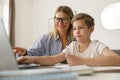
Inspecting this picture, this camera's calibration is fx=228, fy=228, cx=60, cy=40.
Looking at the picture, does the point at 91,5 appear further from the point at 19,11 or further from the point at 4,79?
the point at 4,79

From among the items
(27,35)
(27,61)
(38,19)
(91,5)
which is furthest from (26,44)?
(27,61)

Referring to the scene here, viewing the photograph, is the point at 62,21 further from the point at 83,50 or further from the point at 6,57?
the point at 6,57

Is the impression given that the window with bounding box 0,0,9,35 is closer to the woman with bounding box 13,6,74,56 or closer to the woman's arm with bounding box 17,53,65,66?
the woman with bounding box 13,6,74,56

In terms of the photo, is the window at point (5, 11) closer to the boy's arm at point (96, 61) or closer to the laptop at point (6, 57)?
the boy's arm at point (96, 61)

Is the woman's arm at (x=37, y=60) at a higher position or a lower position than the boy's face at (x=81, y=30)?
lower

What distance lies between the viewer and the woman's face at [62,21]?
6.03 feet

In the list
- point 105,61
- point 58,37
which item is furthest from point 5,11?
point 105,61

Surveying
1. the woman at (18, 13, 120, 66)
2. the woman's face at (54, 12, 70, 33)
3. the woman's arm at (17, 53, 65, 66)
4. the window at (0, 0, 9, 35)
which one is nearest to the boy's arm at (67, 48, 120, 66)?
the woman at (18, 13, 120, 66)

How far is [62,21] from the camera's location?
1.84m

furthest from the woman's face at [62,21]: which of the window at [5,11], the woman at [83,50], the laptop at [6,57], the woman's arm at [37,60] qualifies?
the window at [5,11]

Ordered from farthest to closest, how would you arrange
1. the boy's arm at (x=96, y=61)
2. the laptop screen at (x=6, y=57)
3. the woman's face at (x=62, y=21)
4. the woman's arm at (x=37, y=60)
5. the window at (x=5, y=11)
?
the window at (x=5, y=11), the woman's face at (x=62, y=21), the woman's arm at (x=37, y=60), the boy's arm at (x=96, y=61), the laptop screen at (x=6, y=57)

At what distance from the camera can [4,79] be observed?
43cm

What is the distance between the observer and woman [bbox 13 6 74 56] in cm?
185

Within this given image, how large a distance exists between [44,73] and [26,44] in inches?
147
